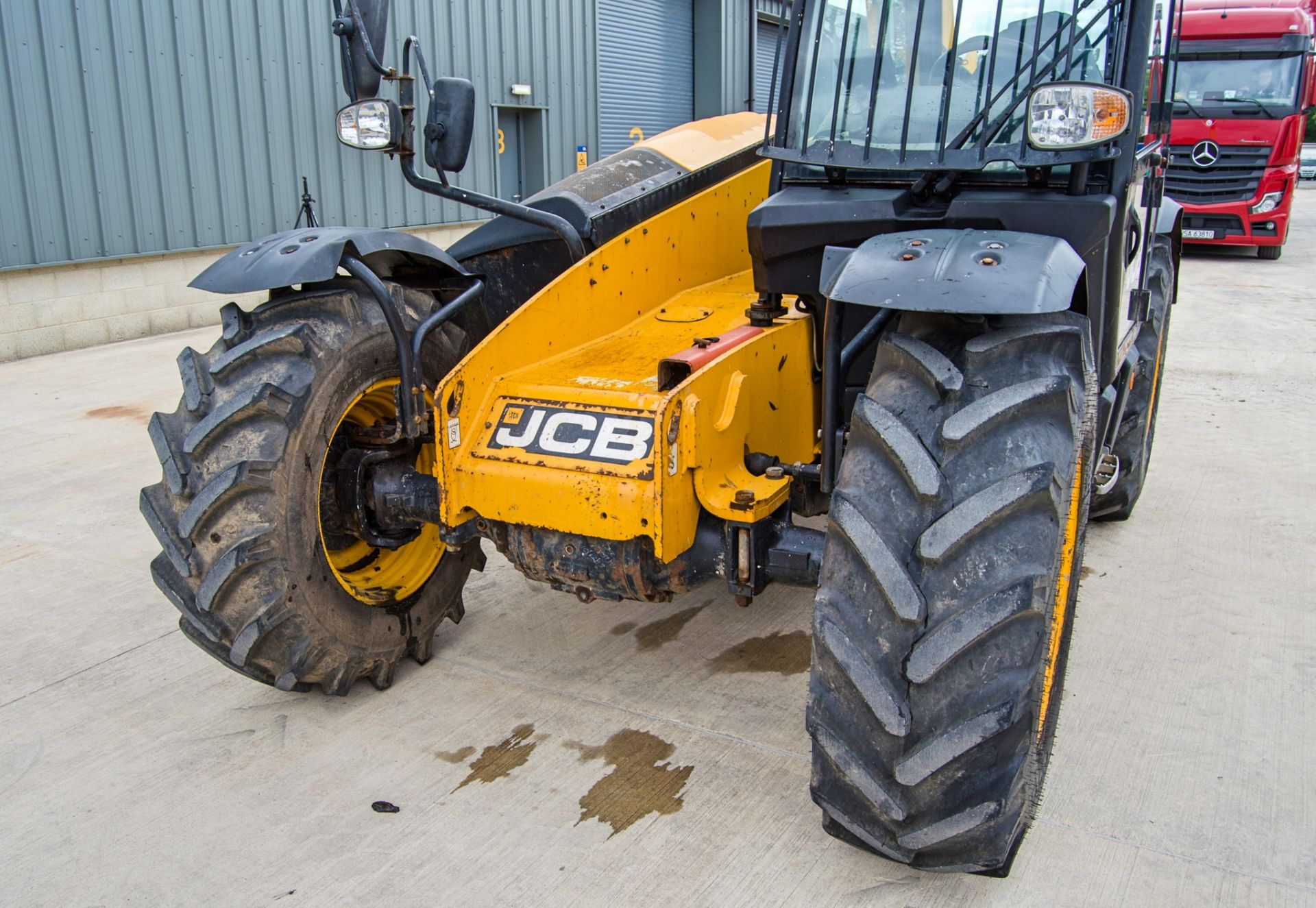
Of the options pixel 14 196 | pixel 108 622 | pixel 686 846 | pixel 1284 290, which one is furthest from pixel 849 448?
pixel 1284 290

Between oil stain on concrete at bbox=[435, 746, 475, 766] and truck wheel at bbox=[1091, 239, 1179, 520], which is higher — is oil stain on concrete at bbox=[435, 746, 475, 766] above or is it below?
below

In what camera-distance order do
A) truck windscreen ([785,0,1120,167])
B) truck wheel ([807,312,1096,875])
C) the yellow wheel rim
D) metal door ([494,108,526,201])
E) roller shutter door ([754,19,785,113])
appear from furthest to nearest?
roller shutter door ([754,19,785,113]), metal door ([494,108,526,201]), the yellow wheel rim, truck windscreen ([785,0,1120,167]), truck wheel ([807,312,1096,875])

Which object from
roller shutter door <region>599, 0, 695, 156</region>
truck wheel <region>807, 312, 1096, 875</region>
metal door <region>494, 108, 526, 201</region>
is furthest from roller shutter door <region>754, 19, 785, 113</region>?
truck wheel <region>807, 312, 1096, 875</region>

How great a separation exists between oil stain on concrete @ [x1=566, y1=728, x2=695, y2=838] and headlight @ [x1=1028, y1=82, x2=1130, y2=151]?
6.44 ft

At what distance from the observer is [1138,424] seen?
486cm

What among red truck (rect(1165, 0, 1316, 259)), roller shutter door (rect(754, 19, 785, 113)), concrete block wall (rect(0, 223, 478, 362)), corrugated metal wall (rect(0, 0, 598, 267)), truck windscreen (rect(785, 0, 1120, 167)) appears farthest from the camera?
roller shutter door (rect(754, 19, 785, 113))

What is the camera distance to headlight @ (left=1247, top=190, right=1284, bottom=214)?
1384cm

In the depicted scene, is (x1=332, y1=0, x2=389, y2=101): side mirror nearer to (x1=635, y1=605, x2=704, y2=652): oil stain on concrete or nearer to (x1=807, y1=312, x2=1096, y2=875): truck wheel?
(x1=807, y1=312, x2=1096, y2=875): truck wheel

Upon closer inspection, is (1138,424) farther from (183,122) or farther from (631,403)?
(183,122)

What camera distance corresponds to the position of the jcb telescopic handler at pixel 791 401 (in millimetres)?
2281

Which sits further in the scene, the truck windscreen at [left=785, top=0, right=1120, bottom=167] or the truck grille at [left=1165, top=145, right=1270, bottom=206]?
the truck grille at [left=1165, top=145, right=1270, bottom=206]

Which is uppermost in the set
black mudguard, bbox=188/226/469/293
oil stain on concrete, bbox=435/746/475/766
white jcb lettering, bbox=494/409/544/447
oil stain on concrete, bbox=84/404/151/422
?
black mudguard, bbox=188/226/469/293

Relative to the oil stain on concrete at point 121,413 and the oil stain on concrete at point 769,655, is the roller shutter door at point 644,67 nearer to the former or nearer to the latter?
the oil stain on concrete at point 121,413

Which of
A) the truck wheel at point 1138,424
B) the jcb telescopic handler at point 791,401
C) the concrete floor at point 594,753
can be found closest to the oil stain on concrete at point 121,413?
the concrete floor at point 594,753
